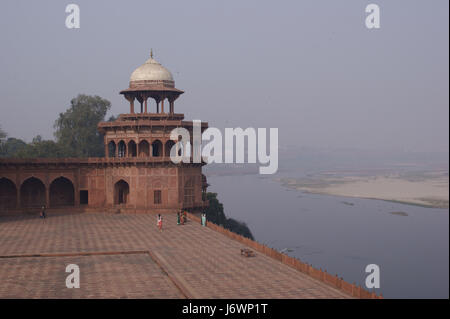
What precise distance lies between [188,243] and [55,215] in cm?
1735

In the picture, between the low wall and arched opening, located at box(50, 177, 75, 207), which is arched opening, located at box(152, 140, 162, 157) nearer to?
arched opening, located at box(50, 177, 75, 207)

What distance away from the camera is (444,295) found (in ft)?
188

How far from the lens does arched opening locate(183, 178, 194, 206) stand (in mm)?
45500

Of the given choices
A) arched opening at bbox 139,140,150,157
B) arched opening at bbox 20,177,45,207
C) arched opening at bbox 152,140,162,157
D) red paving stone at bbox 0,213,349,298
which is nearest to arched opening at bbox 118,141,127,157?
arched opening at bbox 139,140,150,157

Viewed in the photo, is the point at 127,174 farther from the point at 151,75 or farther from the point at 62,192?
the point at 151,75

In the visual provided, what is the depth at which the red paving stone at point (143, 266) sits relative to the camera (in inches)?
815

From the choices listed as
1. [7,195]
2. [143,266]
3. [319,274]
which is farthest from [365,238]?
[319,274]

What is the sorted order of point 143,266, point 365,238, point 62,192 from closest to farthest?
point 143,266 → point 62,192 → point 365,238

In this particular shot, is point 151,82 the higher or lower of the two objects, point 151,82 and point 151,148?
the higher

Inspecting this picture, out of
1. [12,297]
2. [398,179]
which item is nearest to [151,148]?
[12,297]

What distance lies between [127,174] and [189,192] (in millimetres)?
5315

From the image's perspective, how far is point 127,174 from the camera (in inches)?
1775

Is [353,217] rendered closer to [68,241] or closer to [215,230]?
[215,230]

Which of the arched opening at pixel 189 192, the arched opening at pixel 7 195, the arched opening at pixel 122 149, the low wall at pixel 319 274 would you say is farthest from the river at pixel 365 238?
the arched opening at pixel 7 195
